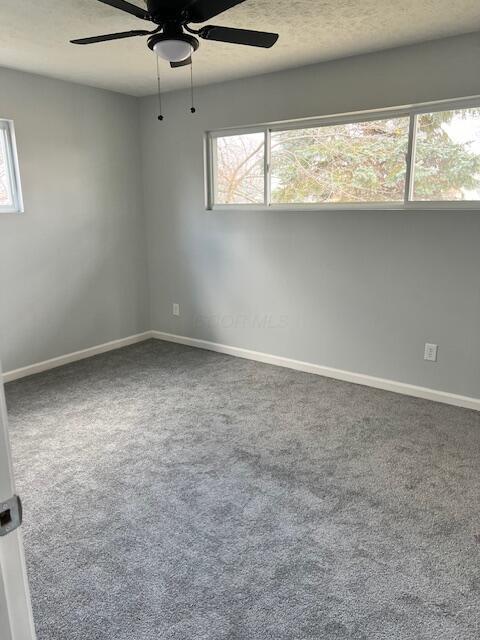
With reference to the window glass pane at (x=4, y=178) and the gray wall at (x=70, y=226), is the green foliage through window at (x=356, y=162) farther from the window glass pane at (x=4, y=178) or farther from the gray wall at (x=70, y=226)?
the window glass pane at (x=4, y=178)

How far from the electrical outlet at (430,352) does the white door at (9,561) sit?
10.6ft

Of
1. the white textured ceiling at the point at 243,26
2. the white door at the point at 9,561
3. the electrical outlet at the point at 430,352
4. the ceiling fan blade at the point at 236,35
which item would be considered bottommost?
the electrical outlet at the point at 430,352

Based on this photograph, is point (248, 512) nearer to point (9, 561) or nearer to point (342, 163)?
point (9, 561)

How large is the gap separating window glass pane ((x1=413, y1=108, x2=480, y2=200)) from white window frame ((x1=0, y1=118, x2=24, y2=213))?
308 centimetres

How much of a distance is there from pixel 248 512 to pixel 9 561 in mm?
1691

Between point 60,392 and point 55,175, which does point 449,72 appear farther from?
point 60,392

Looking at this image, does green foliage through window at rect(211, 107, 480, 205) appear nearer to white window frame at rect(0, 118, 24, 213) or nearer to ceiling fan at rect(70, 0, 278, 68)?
ceiling fan at rect(70, 0, 278, 68)

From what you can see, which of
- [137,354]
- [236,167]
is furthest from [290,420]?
[236,167]

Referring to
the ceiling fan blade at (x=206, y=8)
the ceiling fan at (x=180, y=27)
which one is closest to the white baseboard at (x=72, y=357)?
the ceiling fan at (x=180, y=27)

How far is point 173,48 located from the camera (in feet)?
7.30

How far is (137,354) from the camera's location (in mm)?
4617

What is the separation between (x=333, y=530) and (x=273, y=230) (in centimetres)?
261

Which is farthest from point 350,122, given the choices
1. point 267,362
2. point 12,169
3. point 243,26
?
point 12,169

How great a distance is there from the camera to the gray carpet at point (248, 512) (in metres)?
1.66
